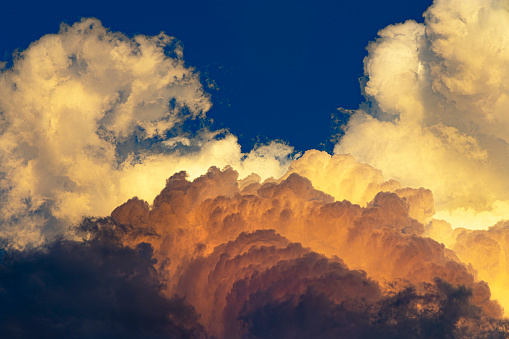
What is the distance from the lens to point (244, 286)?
73.5 m

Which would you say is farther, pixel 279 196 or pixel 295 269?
pixel 279 196

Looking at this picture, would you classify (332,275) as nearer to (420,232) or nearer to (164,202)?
(420,232)

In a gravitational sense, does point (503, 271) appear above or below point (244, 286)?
above

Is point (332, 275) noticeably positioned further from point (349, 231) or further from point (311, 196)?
point (311, 196)

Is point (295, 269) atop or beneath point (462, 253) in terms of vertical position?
beneath

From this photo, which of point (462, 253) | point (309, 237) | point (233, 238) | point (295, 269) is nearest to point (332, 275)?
point (295, 269)

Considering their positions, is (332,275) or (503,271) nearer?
(332,275)

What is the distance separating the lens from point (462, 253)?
8006 centimetres

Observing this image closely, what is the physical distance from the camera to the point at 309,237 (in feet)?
262

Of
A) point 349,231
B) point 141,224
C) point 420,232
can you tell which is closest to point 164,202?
point 141,224

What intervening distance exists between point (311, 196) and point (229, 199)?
1130cm

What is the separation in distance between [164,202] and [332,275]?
25852mm

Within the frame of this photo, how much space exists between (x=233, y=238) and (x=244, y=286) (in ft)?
26.4

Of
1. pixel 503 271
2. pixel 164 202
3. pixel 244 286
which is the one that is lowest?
pixel 244 286
